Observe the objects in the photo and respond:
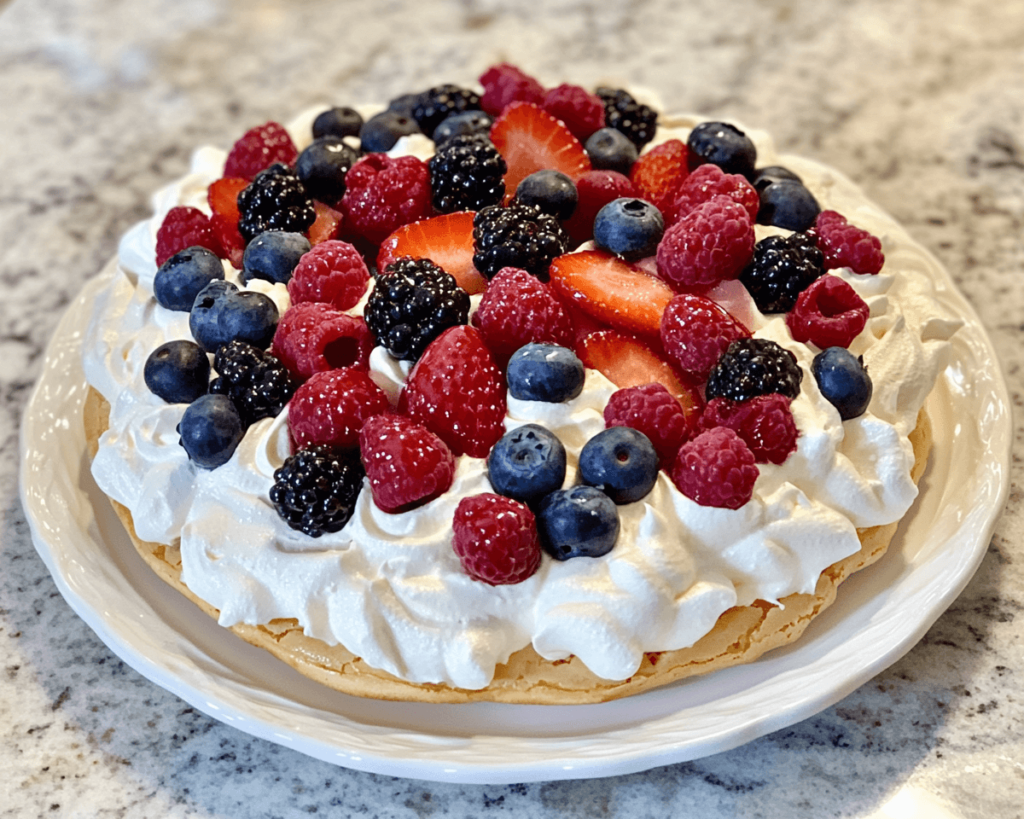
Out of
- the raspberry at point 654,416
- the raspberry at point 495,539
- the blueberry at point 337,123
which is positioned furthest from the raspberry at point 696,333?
the blueberry at point 337,123

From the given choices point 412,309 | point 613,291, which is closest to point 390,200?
point 412,309

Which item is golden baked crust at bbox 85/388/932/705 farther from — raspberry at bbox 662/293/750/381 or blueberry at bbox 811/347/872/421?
raspberry at bbox 662/293/750/381

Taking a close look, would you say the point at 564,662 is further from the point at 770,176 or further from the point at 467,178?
the point at 770,176

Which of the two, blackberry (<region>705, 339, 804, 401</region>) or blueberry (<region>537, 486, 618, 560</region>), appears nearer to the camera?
blueberry (<region>537, 486, 618, 560</region>)

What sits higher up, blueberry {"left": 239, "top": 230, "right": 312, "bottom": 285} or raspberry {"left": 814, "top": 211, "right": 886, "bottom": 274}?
blueberry {"left": 239, "top": 230, "right": 312, "bottom": 285}

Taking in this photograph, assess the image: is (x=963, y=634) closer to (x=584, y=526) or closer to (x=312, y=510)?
(x=584, y=526)

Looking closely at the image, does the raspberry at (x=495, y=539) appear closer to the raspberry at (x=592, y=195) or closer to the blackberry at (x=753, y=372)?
the blackberry at (x=753, y=372)

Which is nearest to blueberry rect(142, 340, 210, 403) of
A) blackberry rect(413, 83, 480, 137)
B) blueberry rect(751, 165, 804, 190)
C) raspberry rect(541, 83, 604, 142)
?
blackberry rect(413, 83, 480, 137)
